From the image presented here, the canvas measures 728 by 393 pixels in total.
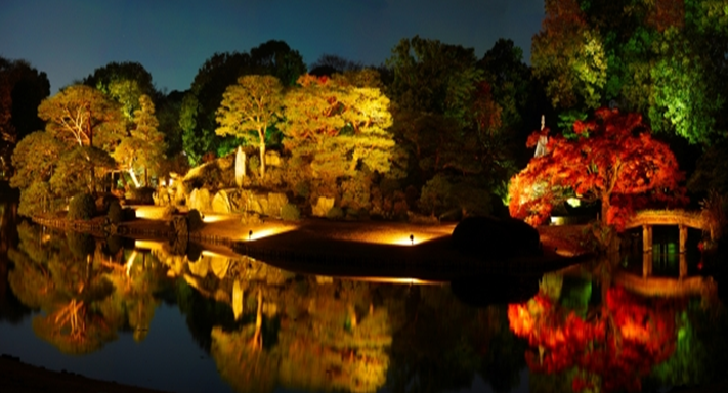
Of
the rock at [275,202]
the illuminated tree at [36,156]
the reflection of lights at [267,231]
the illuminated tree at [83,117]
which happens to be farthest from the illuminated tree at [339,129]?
the illuminated tree at [36,156]

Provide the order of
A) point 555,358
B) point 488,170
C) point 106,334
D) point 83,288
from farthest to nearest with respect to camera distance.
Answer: point 488,170, point 83,288, point 106,334, point 555,358

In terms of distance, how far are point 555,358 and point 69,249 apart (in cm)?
1905

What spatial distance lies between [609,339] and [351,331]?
15.6 feet

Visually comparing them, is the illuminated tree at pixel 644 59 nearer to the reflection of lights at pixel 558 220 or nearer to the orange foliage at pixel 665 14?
the orange foliage at pixel 665 14

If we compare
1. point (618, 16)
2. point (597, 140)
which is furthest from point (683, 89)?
point (618, 16)

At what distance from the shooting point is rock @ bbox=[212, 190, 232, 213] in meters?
32.0

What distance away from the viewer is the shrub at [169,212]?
3219 centimetres

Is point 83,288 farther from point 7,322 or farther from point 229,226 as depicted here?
point 229,226

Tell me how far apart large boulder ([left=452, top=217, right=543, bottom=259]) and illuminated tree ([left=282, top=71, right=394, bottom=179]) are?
10011 millimetres

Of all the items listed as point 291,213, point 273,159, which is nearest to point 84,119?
point 273,159

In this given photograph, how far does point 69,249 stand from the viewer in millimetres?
24719

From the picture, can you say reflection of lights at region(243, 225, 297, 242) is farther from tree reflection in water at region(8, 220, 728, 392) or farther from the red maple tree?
the red maple tree

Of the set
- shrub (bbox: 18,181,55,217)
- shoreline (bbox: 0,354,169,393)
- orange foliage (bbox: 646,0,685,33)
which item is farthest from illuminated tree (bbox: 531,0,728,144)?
shrub (bbox: 18,181,55,217)

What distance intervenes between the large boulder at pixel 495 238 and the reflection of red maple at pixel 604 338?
473cm
